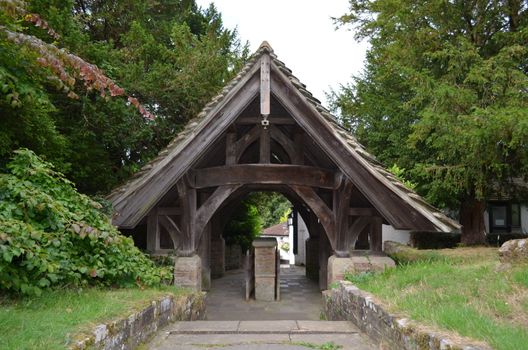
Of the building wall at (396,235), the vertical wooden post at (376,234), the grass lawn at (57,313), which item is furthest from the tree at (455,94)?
the grass lawn at (57,313)

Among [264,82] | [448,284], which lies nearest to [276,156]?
[264,82]

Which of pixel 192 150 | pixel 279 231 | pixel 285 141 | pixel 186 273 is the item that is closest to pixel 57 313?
pixel 192 150

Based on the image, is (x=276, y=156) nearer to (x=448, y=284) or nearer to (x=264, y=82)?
(x=264, y=82)

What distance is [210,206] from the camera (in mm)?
8109

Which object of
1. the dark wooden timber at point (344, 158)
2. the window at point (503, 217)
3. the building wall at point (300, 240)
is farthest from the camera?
the building wall at point (300, 240)

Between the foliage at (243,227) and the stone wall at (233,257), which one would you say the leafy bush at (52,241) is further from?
the foliage at (243,227)

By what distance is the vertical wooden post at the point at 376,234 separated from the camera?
824 cm

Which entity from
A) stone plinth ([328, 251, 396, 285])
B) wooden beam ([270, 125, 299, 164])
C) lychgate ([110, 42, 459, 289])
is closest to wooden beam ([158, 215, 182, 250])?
lychgate ([110, 42, 459, 289])

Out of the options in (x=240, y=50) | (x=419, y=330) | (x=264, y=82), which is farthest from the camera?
(x=240, y=50)

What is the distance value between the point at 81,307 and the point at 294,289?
7862mm

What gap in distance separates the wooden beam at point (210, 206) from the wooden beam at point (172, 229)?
1.12 feet

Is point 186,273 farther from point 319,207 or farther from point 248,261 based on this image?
point 248,261

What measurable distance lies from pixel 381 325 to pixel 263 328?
5.34 ft

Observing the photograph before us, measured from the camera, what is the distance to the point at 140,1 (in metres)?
12.7
